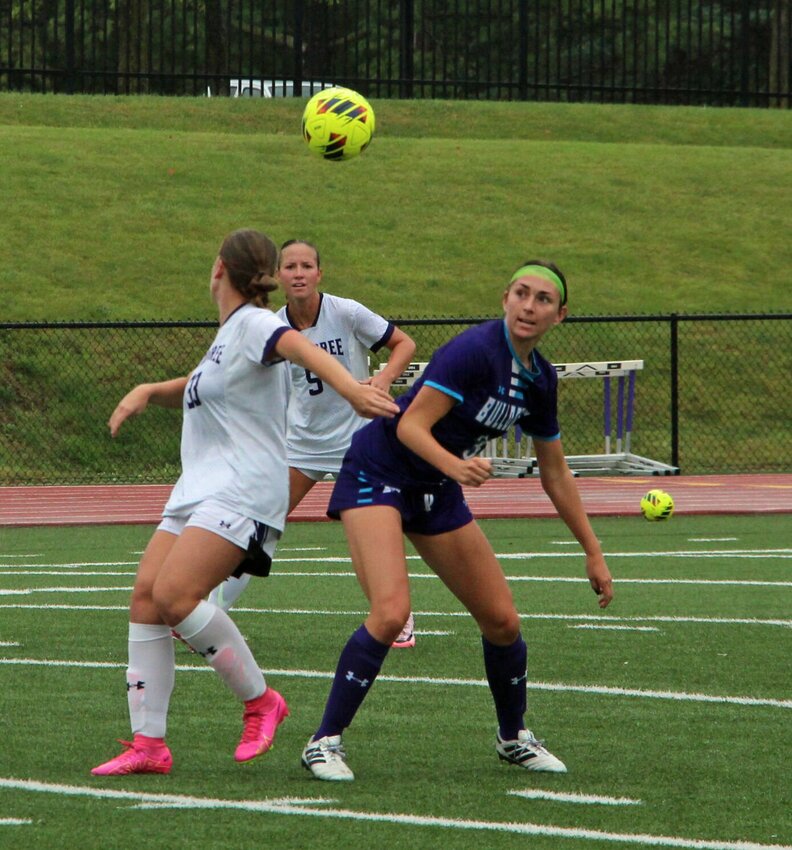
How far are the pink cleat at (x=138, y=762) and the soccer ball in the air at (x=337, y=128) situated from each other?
26.7ft

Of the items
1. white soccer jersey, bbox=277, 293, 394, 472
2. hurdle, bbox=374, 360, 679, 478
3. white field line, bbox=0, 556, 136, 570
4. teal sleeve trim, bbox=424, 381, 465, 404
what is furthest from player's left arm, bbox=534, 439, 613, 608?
hurdle, bbox=374, 360, 679, 478

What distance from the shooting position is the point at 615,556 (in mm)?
13070

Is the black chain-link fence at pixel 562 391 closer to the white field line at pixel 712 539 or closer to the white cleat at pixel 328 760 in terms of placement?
the white field line at pixel 712 539

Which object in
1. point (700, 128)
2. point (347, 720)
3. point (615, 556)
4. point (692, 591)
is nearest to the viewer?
point (347, 720)

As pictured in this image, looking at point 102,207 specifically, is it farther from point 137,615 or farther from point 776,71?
point 137,615

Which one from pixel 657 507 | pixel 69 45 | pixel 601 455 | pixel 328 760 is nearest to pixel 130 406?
pixel 328 760

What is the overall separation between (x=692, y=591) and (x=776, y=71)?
91.4 feet

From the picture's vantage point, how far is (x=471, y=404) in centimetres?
577

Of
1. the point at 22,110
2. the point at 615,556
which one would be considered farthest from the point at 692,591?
the point at 22,110

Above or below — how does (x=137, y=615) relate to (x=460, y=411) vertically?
below

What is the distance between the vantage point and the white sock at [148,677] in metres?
5.81

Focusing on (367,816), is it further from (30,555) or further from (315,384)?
(30,555)

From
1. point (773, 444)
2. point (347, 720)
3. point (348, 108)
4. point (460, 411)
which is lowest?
point (773, 444)

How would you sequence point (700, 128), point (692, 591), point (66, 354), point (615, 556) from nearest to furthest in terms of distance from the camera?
1. point (692, 591)
2. point (615, 556)
3. point (66, 354)
4. point (700, 128)
